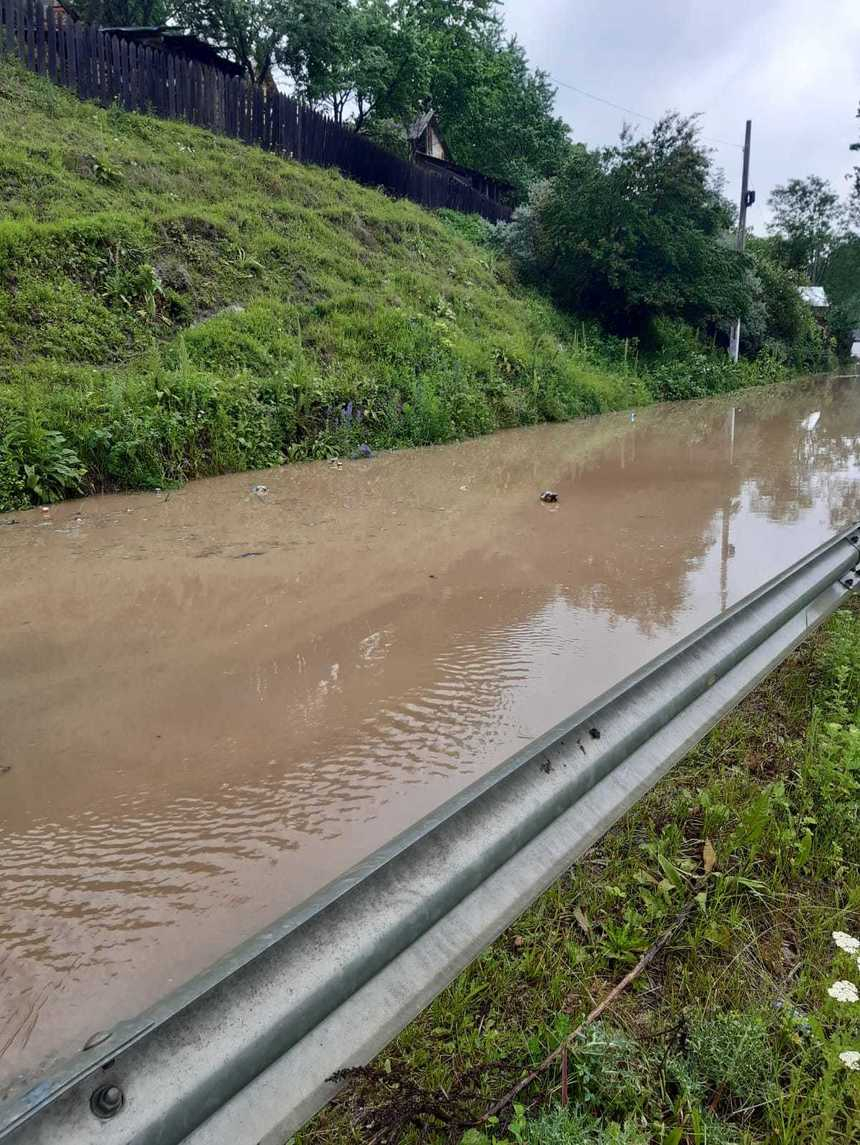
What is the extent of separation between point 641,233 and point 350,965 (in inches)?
733

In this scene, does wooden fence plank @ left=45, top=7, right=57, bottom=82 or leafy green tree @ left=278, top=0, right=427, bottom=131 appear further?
leafy green tree @ left=278, top=0, right=427, bottom=131

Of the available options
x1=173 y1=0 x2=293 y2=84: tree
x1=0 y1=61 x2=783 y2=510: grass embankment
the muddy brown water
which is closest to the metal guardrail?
the muddy brown water

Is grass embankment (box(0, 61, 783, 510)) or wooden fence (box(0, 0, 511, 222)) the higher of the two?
wooden fence (box(0, 0, 511, 222))

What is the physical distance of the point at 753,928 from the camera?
1.93 meters

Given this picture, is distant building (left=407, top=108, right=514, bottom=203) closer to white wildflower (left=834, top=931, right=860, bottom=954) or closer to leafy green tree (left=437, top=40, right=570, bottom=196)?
leafy green tree (left=437, top=40, right=570, bottom=196)

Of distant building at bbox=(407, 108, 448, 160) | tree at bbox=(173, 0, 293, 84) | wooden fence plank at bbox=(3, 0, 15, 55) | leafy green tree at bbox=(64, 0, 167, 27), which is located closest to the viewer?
wooden fence plank at bbox=(3, 0, 15, 55)

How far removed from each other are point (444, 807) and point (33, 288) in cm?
849

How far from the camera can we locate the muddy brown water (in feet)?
6.46

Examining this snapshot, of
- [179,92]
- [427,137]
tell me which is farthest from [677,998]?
[427,137]

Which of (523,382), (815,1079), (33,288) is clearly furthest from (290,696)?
(523,382)

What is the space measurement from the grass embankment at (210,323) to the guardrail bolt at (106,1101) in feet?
19.2

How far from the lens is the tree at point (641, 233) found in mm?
17062

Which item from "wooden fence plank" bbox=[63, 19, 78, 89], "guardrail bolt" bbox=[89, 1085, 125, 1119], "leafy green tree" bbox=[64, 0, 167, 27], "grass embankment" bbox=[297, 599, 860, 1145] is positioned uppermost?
"leafy green tree" bbox=[64, 0, 167, 27]

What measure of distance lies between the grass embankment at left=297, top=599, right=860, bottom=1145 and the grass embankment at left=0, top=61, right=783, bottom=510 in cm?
545
